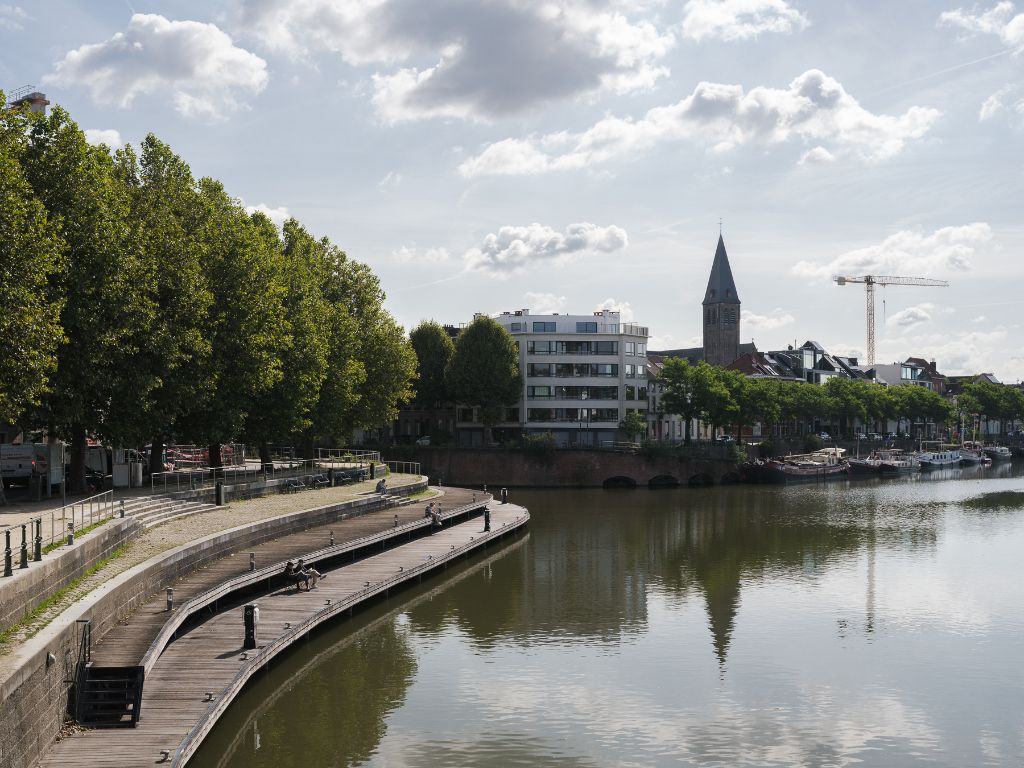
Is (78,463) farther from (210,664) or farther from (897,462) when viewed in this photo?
(897,462)

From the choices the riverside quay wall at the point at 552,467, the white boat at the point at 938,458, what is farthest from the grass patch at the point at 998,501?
the white boat at the point at 938,458

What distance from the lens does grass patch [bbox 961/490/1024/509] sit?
83.9 metres

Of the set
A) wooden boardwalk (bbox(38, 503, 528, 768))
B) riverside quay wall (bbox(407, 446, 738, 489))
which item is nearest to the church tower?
riverside quay wall (bbox(407, 446, 738, 489))

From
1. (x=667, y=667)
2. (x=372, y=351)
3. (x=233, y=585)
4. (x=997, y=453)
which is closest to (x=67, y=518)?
(x=233, y=585)

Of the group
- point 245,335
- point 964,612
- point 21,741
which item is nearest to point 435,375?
point 245,335

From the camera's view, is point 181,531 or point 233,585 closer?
point 233,585

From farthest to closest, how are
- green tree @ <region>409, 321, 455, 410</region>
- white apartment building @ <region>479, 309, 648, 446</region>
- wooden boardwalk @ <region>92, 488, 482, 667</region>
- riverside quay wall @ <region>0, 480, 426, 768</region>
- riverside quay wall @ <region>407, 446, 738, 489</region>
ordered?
1. white apartment building @ <region>479, 309, 648, 446</region>
2. green tree @ <region>409, 321, 455, 410</region>
3. riverside quay wall @ <region>407, 446, 738, 489</region>
4. wooden boardwalk @ <region>92, 488, 482, 667</region>
5. riverside quay wall @ <region>0, 480, 426, 768</region>

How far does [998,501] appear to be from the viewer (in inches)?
A: 3492

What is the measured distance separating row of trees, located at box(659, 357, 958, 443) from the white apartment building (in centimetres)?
679

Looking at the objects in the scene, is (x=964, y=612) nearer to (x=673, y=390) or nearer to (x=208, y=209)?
(x=208, y=209)

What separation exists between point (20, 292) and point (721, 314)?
164m

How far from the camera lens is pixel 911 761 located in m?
23.9

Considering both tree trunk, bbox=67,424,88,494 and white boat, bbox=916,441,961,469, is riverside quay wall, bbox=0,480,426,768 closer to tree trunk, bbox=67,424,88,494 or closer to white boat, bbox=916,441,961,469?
tree trunk, bbox=67,424,88,494

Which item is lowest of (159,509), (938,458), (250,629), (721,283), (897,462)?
(250,629)
